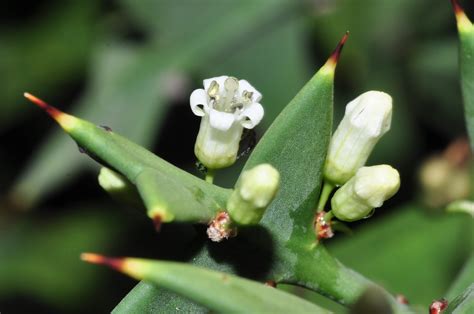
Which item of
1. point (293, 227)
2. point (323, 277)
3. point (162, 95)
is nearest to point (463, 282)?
point (323, 277)

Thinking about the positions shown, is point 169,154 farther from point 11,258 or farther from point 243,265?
point 243,265

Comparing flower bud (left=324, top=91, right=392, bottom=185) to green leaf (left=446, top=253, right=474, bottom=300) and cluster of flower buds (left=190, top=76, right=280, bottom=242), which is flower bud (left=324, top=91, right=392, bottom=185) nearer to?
cluster of flower buds (left=190, top=76, right=280, bottom=242)

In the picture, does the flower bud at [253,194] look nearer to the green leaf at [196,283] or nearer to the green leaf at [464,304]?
the green leaf at [196,283]

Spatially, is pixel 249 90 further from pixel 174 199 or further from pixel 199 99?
pixel 174 199

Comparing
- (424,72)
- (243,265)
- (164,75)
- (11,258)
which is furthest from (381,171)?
(11,258)

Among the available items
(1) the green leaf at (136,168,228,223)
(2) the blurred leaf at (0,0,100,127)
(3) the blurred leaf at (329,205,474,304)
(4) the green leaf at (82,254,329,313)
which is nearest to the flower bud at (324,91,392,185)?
(1) the green leaf at (136,168,228,223)
